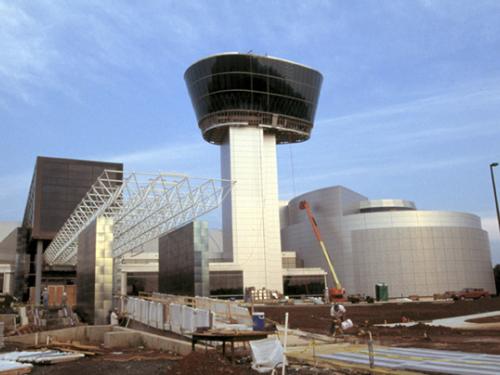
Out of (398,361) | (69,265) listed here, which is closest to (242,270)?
(69,265)

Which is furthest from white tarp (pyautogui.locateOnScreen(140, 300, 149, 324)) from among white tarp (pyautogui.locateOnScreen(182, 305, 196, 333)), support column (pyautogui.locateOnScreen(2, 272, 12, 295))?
support column (pyautogui.locateOnScreen(2, 272, 12, 295))

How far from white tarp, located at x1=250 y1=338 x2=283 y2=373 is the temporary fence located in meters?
4.94

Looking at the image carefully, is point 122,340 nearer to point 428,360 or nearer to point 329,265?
point 428,360

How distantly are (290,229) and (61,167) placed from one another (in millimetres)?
44713

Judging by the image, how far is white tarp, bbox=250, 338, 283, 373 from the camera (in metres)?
13.0

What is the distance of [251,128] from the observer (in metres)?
87.4

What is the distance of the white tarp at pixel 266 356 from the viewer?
42.8 ft

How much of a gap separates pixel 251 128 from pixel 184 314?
6821cm

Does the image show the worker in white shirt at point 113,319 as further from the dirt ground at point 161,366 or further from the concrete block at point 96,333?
the dirt ground at point 161,366

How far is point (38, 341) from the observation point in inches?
961

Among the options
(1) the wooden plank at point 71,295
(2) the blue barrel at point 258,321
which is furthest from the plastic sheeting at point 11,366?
(1) the wooden plank at point 71,295

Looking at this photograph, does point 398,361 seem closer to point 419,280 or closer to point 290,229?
point 419,280

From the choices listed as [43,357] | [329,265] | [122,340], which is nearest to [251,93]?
[329,265]

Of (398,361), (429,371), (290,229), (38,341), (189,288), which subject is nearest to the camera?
(429,371)
